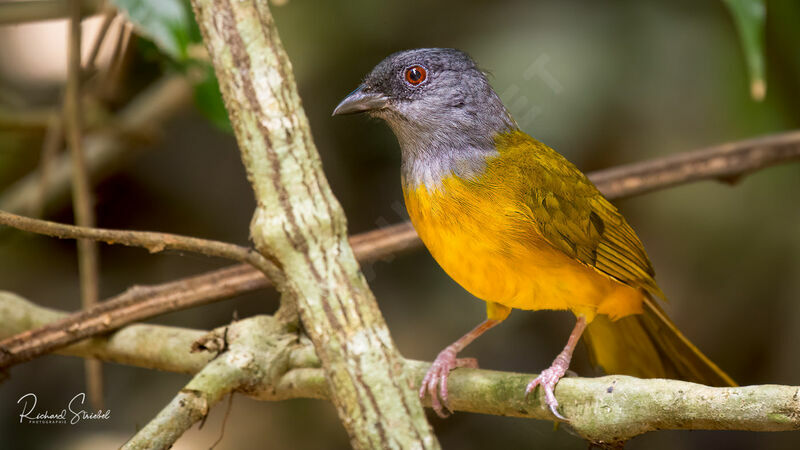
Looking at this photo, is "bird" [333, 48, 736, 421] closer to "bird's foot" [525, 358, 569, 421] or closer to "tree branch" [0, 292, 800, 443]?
"bird's foot" [525, 358, 569, 421]

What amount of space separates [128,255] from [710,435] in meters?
2.95

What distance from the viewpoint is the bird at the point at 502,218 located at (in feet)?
6.55

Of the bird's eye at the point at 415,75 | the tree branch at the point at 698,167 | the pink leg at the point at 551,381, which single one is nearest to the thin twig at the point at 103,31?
the bird's eye at the point at 415,75

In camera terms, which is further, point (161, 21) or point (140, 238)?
point (161, 21)

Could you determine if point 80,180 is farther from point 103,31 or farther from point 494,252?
point 494,252

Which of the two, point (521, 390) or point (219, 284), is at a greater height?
point (219, 284)

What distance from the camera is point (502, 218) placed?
6.53 ft

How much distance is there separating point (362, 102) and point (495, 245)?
1.85 ft

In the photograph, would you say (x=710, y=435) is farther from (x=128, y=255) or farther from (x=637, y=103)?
(x=128, y=255)

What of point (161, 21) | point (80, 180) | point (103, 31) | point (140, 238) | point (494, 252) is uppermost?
point (103, 31)

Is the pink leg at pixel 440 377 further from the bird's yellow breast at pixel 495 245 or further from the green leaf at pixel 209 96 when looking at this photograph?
the green leaf at pixel 209 96

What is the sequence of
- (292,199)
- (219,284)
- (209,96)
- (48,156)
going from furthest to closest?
1. (48,156)
2. (209,96)
3. (219,284)
4. (292,199)

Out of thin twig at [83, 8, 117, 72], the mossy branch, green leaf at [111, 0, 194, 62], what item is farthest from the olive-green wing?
thin twig at [83, 8, 117, 72]

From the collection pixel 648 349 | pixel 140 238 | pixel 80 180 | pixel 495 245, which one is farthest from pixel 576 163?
pixel 140 238
